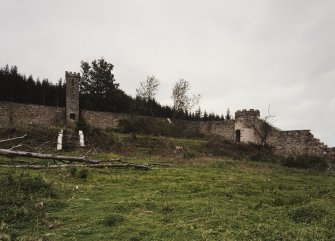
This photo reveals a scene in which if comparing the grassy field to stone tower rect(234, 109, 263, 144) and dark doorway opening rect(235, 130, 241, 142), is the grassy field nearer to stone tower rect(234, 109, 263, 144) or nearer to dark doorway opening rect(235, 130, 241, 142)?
stone tower rect(234, 109, 263, 144)

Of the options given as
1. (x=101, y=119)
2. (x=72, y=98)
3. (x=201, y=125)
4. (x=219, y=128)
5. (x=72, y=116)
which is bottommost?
(x=219, y=128)

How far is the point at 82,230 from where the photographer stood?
7191 millimetres

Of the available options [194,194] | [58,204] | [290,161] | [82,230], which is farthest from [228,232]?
[290,161]

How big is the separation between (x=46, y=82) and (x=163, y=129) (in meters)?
27.6

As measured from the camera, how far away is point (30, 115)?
38.2m

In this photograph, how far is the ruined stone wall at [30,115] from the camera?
36.7 m

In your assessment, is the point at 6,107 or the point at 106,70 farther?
the point at 106,70

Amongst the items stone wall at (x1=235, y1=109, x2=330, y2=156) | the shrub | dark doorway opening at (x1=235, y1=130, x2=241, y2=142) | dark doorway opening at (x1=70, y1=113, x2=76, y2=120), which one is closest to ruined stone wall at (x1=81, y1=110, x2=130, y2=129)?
dark doorway opening at (x1=70, y1=113, x2=76, y2=120)

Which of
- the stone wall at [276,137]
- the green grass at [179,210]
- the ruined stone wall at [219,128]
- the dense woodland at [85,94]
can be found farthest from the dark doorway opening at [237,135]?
the green grass at [179,210]

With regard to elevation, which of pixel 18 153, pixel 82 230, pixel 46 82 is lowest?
pixel 82 230

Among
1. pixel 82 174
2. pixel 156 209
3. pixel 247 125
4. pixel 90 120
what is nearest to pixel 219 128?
pixel 247 125

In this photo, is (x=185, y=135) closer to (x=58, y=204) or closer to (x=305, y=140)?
(x=305, y=140)

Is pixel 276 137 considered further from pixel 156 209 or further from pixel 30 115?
pixel 156 209

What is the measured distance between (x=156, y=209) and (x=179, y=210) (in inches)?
22.6
